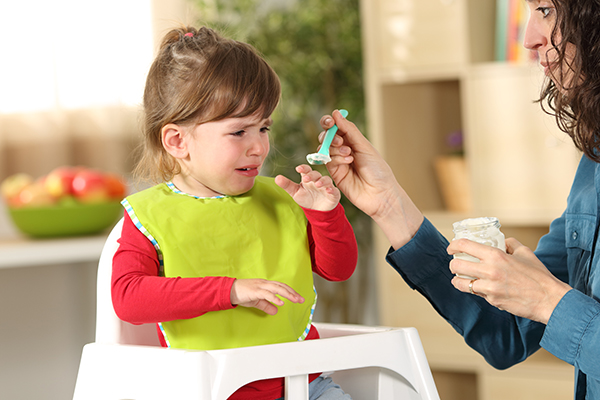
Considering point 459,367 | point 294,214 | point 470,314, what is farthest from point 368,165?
point 459,367

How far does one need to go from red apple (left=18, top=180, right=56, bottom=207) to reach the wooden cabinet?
1043mm

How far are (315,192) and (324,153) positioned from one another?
6cm

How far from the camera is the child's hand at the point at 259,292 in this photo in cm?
88

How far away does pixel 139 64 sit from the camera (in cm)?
228

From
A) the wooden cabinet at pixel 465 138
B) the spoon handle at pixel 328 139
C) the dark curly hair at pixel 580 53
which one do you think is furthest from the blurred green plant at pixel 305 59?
the dark curly hair at pixel 580 53

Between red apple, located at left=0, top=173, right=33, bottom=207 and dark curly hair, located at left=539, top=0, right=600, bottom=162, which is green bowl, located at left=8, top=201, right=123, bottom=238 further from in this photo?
dark curly hair, located at left=539, top=0, right=600, bottom=162

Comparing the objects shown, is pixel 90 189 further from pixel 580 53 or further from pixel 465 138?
pixel 580 53

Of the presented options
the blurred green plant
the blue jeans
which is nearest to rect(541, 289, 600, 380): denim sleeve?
the blue jeans

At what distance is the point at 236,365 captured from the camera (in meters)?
0.84

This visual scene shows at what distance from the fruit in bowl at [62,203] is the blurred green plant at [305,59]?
876 millimetres

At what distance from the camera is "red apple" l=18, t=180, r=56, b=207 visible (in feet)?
5.91

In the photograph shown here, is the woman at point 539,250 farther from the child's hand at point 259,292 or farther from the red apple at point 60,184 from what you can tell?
the red apple at point 60,184

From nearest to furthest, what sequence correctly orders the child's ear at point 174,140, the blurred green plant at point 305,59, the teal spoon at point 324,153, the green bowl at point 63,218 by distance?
the teal spoon at point 324,153
the child's ear at point 174,140
the green bowl at point 63,218
the blurred green plant at point 305,59

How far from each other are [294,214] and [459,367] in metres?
1.28
